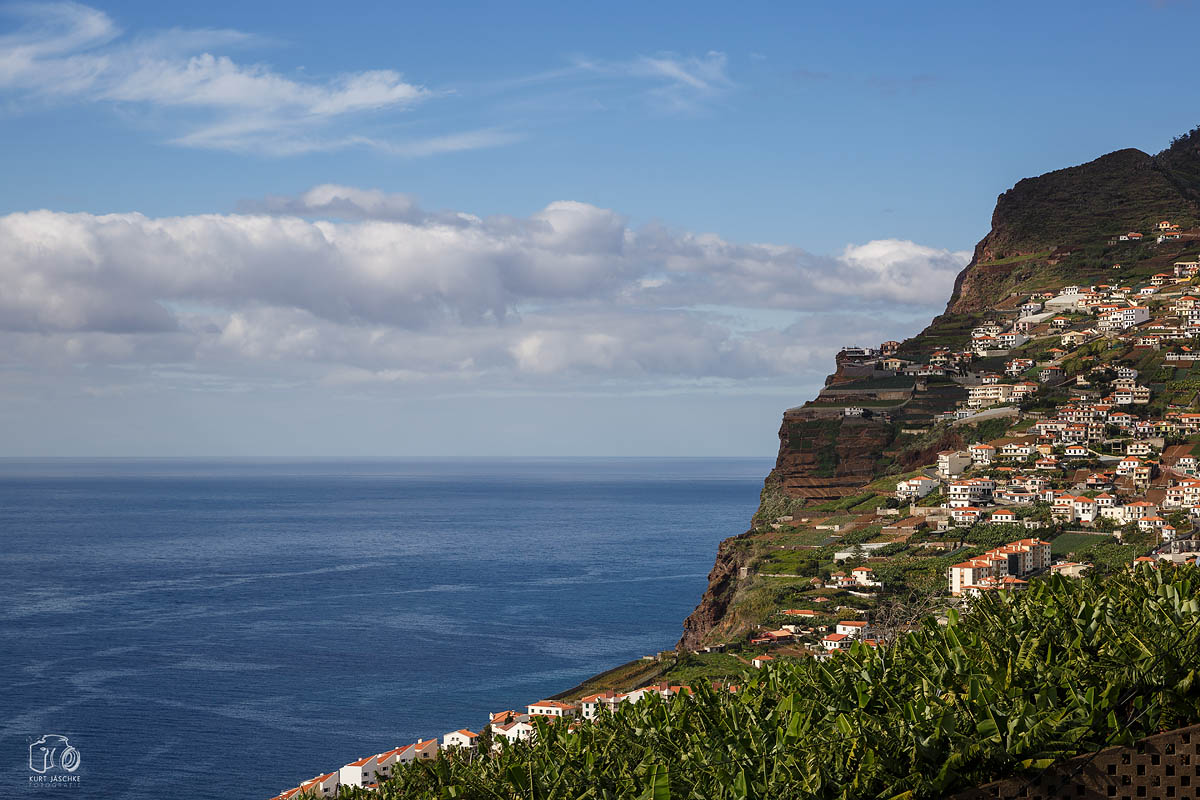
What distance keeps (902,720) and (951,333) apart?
77244 millimetres

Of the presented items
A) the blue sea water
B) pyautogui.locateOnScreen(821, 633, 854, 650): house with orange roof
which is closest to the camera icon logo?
the blue sea water

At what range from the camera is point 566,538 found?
98.1m

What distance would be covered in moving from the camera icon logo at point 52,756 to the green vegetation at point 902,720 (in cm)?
2556

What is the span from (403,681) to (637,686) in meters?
13.0

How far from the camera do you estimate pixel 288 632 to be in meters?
51.0

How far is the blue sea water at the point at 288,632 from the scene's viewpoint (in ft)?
109

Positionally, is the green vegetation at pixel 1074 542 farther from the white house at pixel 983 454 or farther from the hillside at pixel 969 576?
the white house at pixel 983 454

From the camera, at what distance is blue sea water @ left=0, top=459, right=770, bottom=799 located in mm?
33156

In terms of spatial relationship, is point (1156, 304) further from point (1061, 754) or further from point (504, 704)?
point (1061, 754)

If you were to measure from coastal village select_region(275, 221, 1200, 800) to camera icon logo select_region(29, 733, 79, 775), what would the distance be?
10.2 meters

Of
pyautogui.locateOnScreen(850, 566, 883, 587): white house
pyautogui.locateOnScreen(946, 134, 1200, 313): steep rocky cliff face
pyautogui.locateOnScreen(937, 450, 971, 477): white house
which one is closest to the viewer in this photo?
pyautogui.locateOnScreen(850, 566, 883, 587): white house

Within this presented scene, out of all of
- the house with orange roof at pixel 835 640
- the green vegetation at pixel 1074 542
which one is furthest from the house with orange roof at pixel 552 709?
the green vegetation at pixel 1074 542

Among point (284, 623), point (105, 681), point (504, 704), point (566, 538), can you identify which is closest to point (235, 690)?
point (105, 681)

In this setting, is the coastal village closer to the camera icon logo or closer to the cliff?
the cliff
